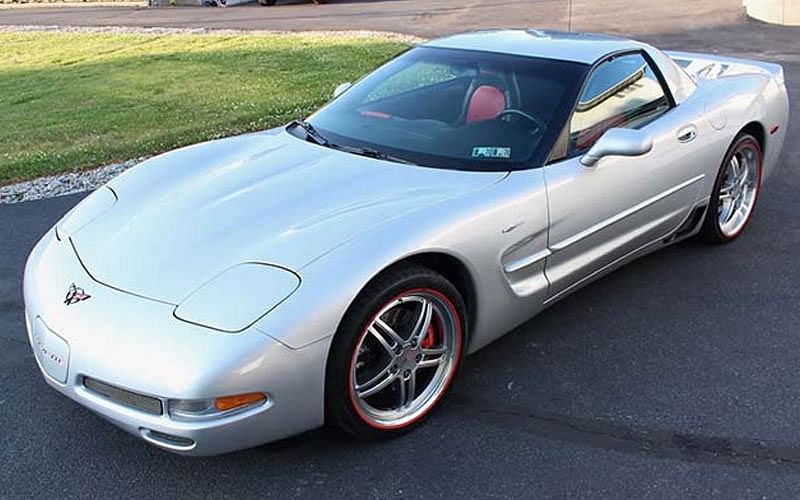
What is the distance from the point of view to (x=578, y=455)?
2.88 metres

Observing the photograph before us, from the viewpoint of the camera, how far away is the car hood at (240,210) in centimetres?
281

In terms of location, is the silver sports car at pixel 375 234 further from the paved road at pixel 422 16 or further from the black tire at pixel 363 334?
the paved road at pixel 422 16

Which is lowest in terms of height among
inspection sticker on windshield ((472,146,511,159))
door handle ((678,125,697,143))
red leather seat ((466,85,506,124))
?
door handle ((678,125,697,143))

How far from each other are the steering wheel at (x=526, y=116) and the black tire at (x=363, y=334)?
100 centimetres

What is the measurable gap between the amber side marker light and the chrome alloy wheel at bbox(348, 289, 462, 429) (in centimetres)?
36

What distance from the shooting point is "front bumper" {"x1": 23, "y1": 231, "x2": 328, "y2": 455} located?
245cm

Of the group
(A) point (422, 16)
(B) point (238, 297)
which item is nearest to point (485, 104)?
(B) point (238, 297)

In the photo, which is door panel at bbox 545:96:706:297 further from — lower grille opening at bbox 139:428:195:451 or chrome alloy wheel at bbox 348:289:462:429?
lower grille opening at bbox 139:428:195:451

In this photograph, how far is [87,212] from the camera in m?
3.39

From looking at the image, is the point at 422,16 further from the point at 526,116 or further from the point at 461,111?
the point at 526,116

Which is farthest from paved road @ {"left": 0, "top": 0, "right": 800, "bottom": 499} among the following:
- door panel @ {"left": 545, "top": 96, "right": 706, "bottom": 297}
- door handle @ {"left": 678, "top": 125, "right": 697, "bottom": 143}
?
door handle @ {"left": 678, "top": 125, "right": 697, "bottom": 143}

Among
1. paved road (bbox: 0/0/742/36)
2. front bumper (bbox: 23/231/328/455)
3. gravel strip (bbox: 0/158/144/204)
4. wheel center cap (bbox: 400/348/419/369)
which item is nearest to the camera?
front bumper (bbox: 23/231/328/455)

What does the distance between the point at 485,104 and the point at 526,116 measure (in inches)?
8.5

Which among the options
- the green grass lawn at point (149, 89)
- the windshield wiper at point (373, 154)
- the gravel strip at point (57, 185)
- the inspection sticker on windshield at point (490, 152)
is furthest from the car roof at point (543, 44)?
the green grass lawn at point (149, 89)
